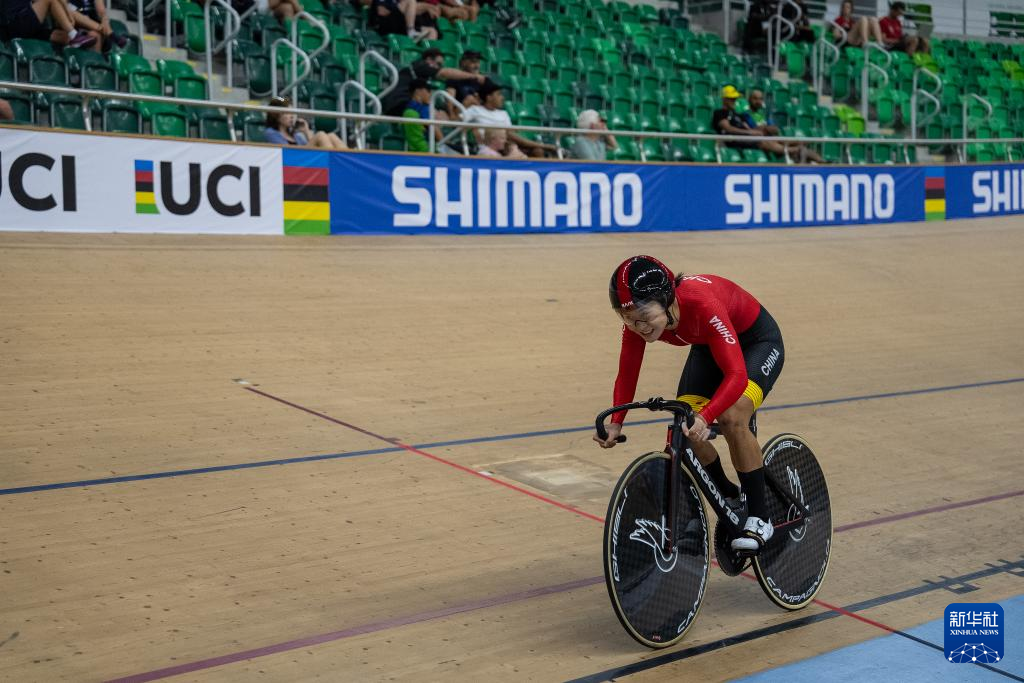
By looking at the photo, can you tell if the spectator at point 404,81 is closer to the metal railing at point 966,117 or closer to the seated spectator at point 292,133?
the seated spectator at point 292,133

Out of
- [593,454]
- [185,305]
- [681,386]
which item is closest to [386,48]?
[185,305]

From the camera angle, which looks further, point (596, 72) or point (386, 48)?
point (596, 72)

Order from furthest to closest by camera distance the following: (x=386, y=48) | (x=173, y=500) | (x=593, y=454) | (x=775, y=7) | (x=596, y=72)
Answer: (x=775, y=7) < (x=596, y=72) < (x=386, y=48) < (x=593, y=454) < (x=173, y=500)

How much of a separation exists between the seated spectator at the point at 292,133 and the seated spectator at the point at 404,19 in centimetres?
295

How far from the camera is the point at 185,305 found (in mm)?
7332

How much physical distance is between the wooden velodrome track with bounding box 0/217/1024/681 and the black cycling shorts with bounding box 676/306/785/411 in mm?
757


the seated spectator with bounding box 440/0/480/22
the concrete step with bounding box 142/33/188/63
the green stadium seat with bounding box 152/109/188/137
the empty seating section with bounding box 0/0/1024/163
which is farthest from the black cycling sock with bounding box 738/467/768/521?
the seated spectator with bounding box 440/0/480/22

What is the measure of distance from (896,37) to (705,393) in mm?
17899

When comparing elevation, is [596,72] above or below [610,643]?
above

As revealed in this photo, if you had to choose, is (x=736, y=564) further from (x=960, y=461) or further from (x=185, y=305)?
(x=185, y=305)

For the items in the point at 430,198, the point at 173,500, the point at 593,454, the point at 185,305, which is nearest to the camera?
the point at 173,500

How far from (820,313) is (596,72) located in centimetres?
605

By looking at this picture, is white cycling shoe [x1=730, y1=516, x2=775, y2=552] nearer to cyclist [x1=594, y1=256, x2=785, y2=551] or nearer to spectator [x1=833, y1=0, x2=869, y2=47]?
cyclist [x1=594, y1=256, x2=785, y2=551]

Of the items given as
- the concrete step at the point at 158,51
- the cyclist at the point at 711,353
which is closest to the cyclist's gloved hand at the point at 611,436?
the cyclist at the point at 711,353
